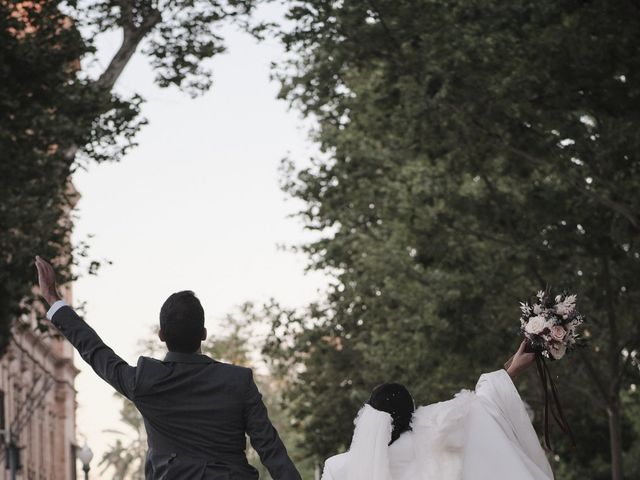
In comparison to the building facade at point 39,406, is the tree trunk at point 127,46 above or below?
below

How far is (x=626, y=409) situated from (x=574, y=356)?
58.7 feet


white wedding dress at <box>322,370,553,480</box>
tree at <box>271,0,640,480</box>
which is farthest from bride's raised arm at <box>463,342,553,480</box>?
tree at <box>271,0,640,480</box>

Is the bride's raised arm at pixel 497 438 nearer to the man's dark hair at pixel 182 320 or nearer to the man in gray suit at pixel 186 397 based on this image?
the man in gray suit at pixel 186 397

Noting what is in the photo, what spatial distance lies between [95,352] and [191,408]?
0.49 meters

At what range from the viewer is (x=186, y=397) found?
22.4ft

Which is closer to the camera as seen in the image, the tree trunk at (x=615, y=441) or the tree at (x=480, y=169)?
the tree at (x=480, y=169)

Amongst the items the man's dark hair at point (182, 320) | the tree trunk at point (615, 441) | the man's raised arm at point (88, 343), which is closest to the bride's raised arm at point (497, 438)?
the man's dark hair at point (182, 320)

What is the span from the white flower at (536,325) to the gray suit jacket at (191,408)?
247 centimetres

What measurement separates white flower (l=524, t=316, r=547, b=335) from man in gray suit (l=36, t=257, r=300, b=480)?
2.48 m

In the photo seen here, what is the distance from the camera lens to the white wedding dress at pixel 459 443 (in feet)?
29.4

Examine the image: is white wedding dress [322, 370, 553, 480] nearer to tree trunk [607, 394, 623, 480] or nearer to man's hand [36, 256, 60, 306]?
man's hand [36, 256, 60, 306]

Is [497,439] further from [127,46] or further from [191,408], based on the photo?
[127,46]

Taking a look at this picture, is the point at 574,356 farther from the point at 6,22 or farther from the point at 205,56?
the point at 6,22

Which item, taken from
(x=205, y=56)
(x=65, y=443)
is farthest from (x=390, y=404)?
(x=65, y=443)
